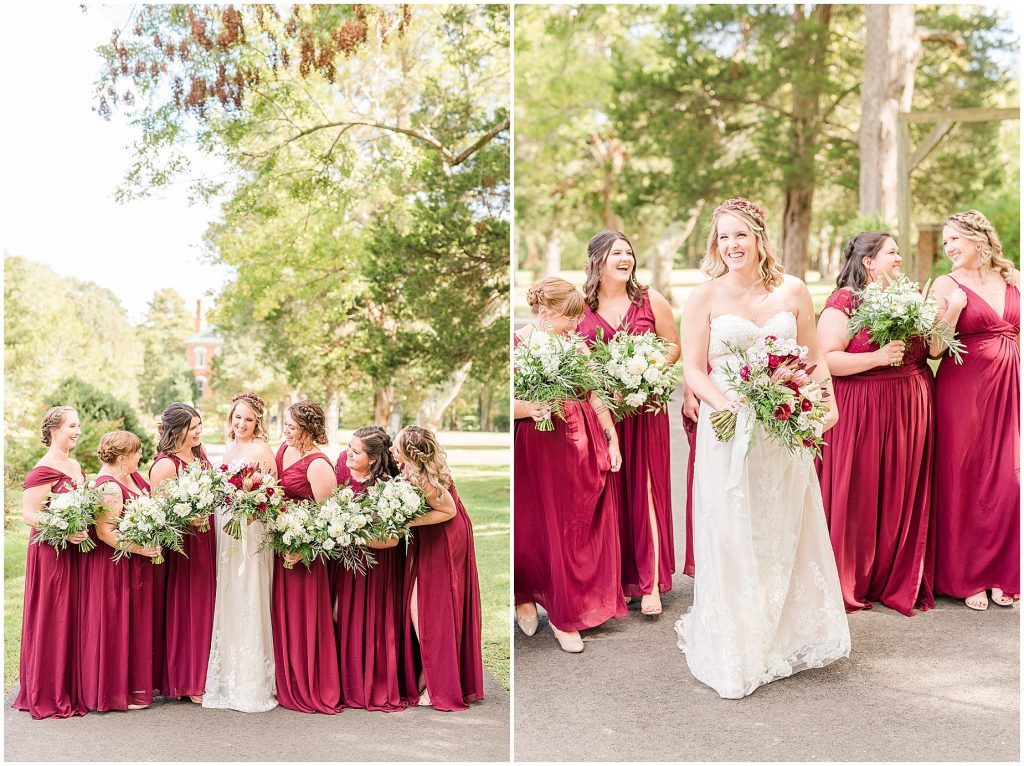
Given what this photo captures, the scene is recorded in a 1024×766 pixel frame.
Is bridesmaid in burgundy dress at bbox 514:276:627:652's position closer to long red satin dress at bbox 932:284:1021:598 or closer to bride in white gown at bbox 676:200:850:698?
bride in white gown at bbox 676:200:850:698

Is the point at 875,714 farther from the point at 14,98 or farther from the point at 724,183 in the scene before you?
the point at 724,183

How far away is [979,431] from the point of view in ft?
18.2

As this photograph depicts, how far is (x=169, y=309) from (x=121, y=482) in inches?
83.9

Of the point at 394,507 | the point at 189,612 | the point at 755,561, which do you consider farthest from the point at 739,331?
the point at 189,612

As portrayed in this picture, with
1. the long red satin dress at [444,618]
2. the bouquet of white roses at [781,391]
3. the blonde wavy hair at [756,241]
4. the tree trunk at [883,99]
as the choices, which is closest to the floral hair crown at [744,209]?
the blonde wavy hair at [756,241]

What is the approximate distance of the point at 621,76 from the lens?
1934cm

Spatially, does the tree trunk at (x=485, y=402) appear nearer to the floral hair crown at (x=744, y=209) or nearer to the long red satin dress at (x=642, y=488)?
the long red satin dress at (x=642, y=488)

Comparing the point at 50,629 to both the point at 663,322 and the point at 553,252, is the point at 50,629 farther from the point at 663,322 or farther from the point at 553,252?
the point at 553,252

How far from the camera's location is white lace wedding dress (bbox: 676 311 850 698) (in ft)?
14.6

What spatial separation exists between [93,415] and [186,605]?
257cm

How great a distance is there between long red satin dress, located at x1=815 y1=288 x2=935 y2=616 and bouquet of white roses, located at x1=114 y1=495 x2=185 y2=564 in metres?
3.41

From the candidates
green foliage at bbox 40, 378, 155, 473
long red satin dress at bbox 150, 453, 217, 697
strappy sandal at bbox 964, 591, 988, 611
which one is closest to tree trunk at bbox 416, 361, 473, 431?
green foliage at bbox 40, 378, 155, 473

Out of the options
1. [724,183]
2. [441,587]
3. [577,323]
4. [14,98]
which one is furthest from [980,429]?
[724,183]

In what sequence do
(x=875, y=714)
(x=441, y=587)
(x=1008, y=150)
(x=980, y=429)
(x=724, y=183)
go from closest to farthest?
(x=875, y=714)
(x=441, y=587)
(x=980, y=429)
(x=724, y=183)
(x=1008, y=150)
